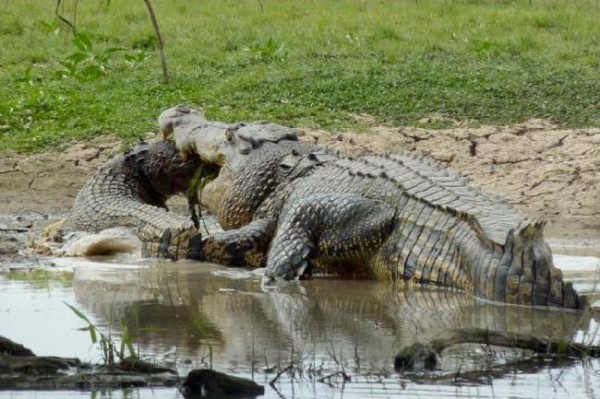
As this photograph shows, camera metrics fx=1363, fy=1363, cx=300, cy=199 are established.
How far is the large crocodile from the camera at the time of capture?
20.5 feet

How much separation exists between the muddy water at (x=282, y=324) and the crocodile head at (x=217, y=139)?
3.30 feet

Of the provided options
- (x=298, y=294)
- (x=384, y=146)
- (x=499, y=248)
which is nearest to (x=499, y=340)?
(x=499, y=248)

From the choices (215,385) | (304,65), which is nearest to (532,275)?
(215,385)

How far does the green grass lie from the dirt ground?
0.87 feet

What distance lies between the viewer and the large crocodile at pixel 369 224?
625 cm

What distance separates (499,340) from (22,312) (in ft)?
7.59

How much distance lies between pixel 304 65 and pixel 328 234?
624 centimetres

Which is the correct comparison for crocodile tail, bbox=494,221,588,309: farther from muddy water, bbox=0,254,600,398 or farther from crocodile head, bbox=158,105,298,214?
crocodile head, bbox=158,105,298,214

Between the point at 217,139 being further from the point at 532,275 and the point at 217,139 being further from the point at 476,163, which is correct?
the point at 532,275

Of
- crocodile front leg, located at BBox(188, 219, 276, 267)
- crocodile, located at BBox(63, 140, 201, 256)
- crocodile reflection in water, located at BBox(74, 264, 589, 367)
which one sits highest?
crocodile, located at BBox(63, 140, 201, 256)

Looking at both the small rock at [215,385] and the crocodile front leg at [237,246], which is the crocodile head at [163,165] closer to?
the crocodile front leg at [237,246]

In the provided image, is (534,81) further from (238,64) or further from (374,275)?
(374,275)

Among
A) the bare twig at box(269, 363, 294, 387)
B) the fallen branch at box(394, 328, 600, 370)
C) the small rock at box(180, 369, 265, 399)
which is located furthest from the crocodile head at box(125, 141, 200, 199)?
the small rock at box(180, 369, 265, 399)

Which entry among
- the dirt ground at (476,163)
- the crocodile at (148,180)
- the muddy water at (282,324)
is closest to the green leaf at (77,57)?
the dirt ground at (476,163)
